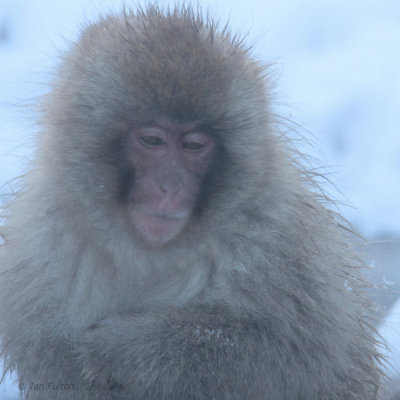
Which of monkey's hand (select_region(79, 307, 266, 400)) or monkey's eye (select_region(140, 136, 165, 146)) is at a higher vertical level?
monkey's eye (select_region(140, 136, 165, 146))

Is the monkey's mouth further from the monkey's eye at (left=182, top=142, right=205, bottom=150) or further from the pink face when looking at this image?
the monkey's eye at (left=182, top=142, right=205, bottom=150)

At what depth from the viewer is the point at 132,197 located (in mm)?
2486

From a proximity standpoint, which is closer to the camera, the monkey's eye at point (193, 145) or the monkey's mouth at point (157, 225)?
the monkey's mouth at point (157, 225)

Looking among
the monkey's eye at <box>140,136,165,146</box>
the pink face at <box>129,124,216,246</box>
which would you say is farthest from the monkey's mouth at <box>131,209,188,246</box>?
the monkey's eye at <box>140,136,165,146</box>

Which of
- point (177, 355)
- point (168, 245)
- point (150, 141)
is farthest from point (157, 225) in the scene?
point (177, 355)

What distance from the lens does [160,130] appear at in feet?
8.11

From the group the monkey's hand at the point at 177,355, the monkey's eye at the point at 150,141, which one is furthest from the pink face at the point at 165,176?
the monkey's hand at the point at 177,355

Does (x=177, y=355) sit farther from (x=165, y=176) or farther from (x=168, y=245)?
(x=165, y=176)

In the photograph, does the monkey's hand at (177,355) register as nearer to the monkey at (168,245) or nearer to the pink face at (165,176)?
the monkey at (168,245)

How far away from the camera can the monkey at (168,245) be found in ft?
8.06

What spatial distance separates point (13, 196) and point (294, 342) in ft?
5.09

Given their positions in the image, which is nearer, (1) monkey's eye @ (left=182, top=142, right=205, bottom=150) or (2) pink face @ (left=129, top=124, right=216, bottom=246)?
(2) pink face @ (left=129, top=124, right=216, bottom=246)

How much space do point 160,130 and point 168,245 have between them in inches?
18.3

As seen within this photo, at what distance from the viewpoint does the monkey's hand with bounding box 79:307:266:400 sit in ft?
8.02
